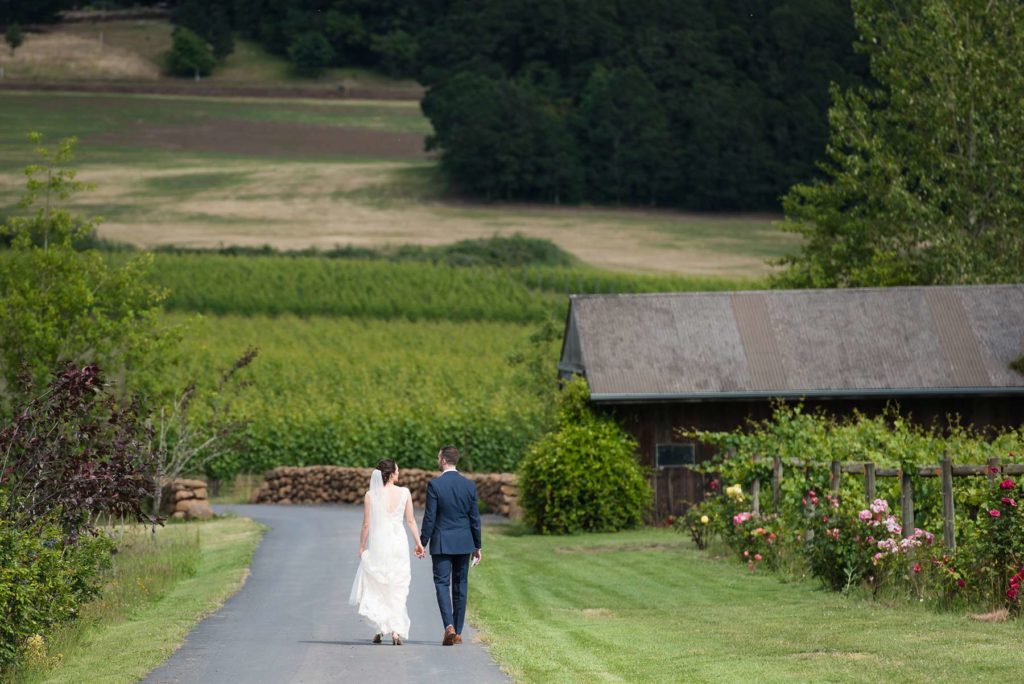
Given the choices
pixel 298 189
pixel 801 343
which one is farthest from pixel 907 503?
pixel 298 189

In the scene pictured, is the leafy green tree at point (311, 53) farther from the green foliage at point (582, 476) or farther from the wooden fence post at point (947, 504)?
the wooden fence post at point (947, 504)

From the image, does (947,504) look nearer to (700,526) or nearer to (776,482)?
(776,482)

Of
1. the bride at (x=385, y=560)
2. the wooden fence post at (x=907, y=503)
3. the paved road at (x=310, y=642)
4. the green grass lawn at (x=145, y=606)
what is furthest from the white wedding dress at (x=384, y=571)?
the wooden fence post at (x=907, y=503)

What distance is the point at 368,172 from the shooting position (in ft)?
406

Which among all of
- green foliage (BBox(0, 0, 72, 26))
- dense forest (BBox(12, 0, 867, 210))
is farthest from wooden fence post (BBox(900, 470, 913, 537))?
green foliage (BBox(0, 0, 72, 26))

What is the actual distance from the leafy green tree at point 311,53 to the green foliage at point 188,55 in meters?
8.04

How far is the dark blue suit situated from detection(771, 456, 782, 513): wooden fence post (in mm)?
8933

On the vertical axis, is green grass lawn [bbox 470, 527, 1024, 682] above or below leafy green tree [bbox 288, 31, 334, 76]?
below

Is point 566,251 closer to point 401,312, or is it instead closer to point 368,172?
point 401,312

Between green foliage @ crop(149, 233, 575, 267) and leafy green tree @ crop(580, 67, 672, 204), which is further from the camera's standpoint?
leafy green tree @ crop(580, 67, 672, 204)

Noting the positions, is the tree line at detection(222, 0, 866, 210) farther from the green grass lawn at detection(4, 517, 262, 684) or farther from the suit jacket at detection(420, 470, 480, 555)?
the suit jacket at detection(420, 470, 480, 555)

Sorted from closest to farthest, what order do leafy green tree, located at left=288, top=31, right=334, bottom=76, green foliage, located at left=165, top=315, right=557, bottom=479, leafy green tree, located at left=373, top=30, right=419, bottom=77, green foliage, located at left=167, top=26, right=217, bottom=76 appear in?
green foliage, located at left=165, top=315, right=557, bottom=479 → green foliage, located at left=167, top=26, right=217, bottom=76 → leafy green tree, located at left=373, top=30, right=419, bottom=77 → leafy green tree, located at left=288, top=31, right=334, bottom=76

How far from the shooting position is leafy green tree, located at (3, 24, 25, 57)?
135m

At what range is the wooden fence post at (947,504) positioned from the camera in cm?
1798
